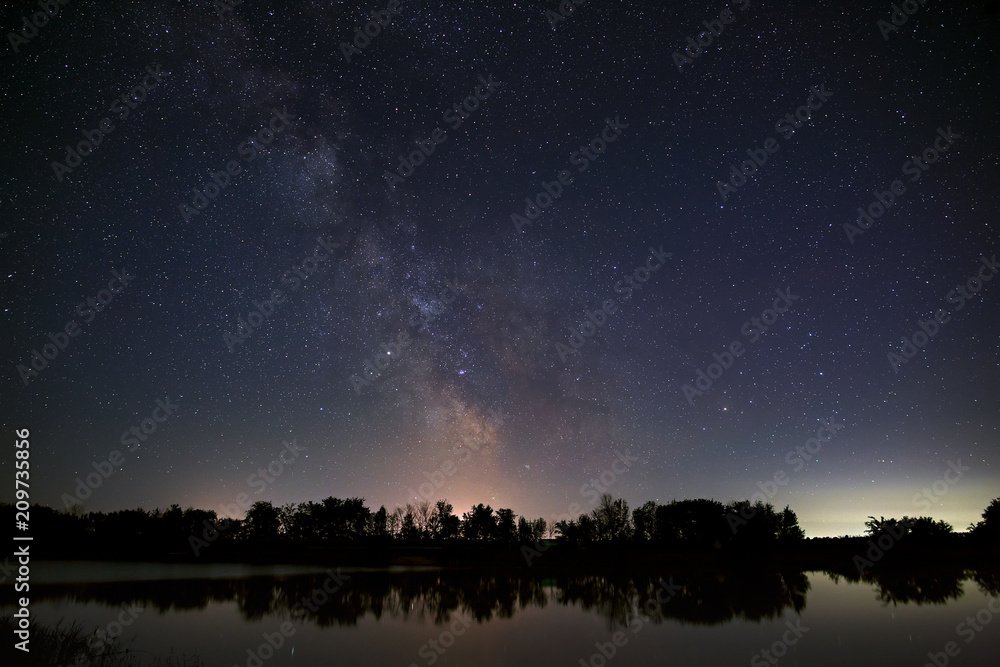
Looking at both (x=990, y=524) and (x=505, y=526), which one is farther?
(x=505, y=526)

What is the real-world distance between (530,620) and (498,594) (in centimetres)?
1229

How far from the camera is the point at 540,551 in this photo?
8250cm

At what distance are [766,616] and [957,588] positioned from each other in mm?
26583

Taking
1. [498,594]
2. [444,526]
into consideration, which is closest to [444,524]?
[444,526]

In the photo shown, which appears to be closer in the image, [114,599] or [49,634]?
[49,634]

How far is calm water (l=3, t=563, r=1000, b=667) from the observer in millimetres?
19141

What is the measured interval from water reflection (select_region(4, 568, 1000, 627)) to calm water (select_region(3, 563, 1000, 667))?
15cm

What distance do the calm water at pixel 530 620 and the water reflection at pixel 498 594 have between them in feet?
0.50

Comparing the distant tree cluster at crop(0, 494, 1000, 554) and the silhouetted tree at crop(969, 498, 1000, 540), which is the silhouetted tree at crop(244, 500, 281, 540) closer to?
the distant tree cluster at crop(0, 494, 1000, 554)

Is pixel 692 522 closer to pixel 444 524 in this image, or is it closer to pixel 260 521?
pixel 444 524

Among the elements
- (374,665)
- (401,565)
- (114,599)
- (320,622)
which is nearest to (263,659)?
(374,665)

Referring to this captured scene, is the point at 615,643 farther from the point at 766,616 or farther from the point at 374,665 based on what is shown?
the point at 766,616

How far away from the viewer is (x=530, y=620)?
27.0 m

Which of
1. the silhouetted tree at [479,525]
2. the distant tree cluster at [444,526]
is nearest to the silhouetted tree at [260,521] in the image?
the distant tree cluster at [444,526]
